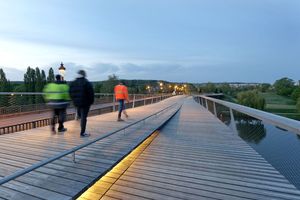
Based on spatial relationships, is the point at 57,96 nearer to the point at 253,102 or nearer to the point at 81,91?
the point at 81,91

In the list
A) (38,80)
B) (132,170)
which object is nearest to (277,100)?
(38,80)

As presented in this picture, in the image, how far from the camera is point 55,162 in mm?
4035

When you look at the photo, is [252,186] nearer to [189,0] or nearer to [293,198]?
[293,198]

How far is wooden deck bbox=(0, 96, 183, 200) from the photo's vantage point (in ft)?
10.0

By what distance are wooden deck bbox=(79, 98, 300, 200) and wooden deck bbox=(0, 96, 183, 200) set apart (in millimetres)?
244

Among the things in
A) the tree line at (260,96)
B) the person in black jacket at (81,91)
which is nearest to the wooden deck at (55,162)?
the person in black jacket at (81,91)

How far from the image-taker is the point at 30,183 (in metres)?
3.25

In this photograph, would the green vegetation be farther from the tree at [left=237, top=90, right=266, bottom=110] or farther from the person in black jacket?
the person in black jacket

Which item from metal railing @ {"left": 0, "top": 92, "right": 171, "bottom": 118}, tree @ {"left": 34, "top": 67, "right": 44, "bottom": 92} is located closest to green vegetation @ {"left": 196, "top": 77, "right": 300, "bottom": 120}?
metal railing @ {"left": 0, "top": 92, "right": 171, "bottom": 118}

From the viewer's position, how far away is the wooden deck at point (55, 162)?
120 inches

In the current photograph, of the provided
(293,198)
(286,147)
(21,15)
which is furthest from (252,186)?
(21,15)

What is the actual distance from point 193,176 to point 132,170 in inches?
43.6

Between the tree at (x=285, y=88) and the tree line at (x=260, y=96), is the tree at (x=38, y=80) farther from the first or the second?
the tree at (x=285, y=88)

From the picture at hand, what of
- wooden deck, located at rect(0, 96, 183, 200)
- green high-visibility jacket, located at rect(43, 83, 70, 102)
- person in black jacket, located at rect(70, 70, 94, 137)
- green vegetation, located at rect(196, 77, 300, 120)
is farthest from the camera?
green vegetation, located at rect(196, 77, 300, 120)
